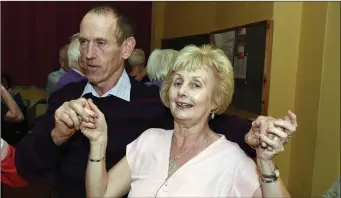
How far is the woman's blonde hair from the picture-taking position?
1.24 m

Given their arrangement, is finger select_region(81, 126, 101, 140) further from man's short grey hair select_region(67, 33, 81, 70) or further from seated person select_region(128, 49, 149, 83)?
seated person select_region(128, 49, 149, 83)

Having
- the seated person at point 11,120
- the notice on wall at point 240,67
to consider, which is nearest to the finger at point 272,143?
the seated person at point 11,120

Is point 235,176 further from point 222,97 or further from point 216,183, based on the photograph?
point 222,97

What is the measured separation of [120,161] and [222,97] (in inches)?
14.7

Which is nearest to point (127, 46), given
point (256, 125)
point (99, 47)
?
point (99, 47)

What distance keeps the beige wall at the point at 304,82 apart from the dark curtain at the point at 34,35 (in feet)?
7.90

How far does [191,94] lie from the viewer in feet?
3.97

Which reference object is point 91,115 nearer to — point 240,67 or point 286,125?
point 286,125

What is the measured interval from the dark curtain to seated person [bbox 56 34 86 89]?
2651mm

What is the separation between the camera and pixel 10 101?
2070 millimetres

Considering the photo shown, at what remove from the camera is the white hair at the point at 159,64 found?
251cm

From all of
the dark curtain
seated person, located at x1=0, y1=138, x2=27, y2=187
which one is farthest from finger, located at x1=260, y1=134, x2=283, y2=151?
the dark curtain

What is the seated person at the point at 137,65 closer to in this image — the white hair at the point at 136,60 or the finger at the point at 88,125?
the white hair at the point at 136,60

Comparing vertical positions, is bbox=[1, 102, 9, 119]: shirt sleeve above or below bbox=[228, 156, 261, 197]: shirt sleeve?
above
